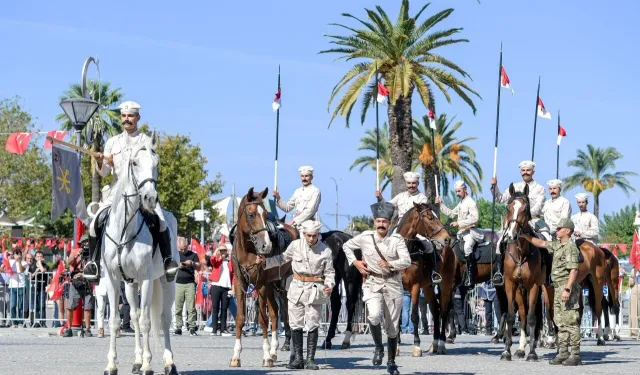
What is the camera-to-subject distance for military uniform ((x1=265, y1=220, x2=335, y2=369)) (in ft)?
51.4

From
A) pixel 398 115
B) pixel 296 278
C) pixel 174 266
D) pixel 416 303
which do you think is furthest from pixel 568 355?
pixel 398 115

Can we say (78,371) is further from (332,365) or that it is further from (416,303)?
(416,303)

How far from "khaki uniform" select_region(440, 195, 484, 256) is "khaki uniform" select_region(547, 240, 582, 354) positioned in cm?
520

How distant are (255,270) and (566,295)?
4.74m

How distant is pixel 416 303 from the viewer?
62.8 ft

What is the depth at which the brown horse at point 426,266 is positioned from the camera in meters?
18.2

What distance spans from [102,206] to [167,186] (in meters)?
58.4

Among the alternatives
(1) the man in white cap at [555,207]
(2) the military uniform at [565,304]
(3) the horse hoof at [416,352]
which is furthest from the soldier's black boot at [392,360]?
(1) the man in white cap at [555,207]

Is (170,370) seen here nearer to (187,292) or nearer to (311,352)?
(311,352)

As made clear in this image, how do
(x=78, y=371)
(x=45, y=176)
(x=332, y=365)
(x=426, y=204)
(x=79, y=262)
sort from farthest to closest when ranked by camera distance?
(x=45, y=176) < (x=79, y=262) < (x=426, y=204) < (x=332, y=365) < (x=78, y=371)

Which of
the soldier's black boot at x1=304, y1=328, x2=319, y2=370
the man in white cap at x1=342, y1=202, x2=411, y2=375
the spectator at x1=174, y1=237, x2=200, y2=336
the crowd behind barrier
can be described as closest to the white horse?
the soldier's black boot at x1=304, y1=328, x2=319, y2=370

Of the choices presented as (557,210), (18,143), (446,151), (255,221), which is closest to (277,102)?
(557,210)

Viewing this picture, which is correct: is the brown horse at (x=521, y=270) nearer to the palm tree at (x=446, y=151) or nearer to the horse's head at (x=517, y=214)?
the horse's head at (x=517, y=214)

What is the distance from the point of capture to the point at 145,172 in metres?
13.0
